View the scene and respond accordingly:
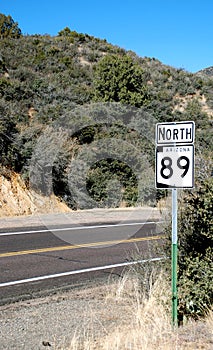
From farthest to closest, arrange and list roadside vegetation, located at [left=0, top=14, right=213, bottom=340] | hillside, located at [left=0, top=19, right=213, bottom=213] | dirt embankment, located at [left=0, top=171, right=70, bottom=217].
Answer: hillside, located at [left=0, top=19, right=213, bottom=213] < dirt embankment, located at [left=0, top=171, right=70, bottom=217] < roadside vegetation, located at [left=0, top=14, right=213, bottom=340]

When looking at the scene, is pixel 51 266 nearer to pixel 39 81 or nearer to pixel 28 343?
pixel 28 343

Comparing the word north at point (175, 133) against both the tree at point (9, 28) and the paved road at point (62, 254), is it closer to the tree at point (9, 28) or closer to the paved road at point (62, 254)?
the paved road at point (62, 254)

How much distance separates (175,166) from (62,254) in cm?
662

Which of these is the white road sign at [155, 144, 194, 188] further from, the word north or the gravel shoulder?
the gravel shoulder

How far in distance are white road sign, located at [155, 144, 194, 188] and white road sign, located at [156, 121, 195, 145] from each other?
0.08 m

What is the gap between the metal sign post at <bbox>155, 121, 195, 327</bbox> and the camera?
19.6 ft

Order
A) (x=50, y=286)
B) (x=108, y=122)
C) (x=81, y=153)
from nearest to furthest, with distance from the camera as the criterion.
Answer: (x=50, y=286)
(x=81, y=153)
(x=108, y=122)

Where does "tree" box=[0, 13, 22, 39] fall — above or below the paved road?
above

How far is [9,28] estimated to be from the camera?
51750 mm

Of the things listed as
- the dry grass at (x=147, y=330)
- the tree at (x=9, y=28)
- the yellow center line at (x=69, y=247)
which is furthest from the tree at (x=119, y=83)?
the dry grass at (x=147, y=330)

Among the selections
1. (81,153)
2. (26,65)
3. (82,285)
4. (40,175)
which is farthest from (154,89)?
(82,285)

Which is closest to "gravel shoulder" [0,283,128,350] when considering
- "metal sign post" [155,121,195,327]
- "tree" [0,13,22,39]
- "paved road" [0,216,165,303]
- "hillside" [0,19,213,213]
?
"paved road" [0,216,165,303]

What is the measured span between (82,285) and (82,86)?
33.9 metres

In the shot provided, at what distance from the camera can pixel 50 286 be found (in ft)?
29.3
